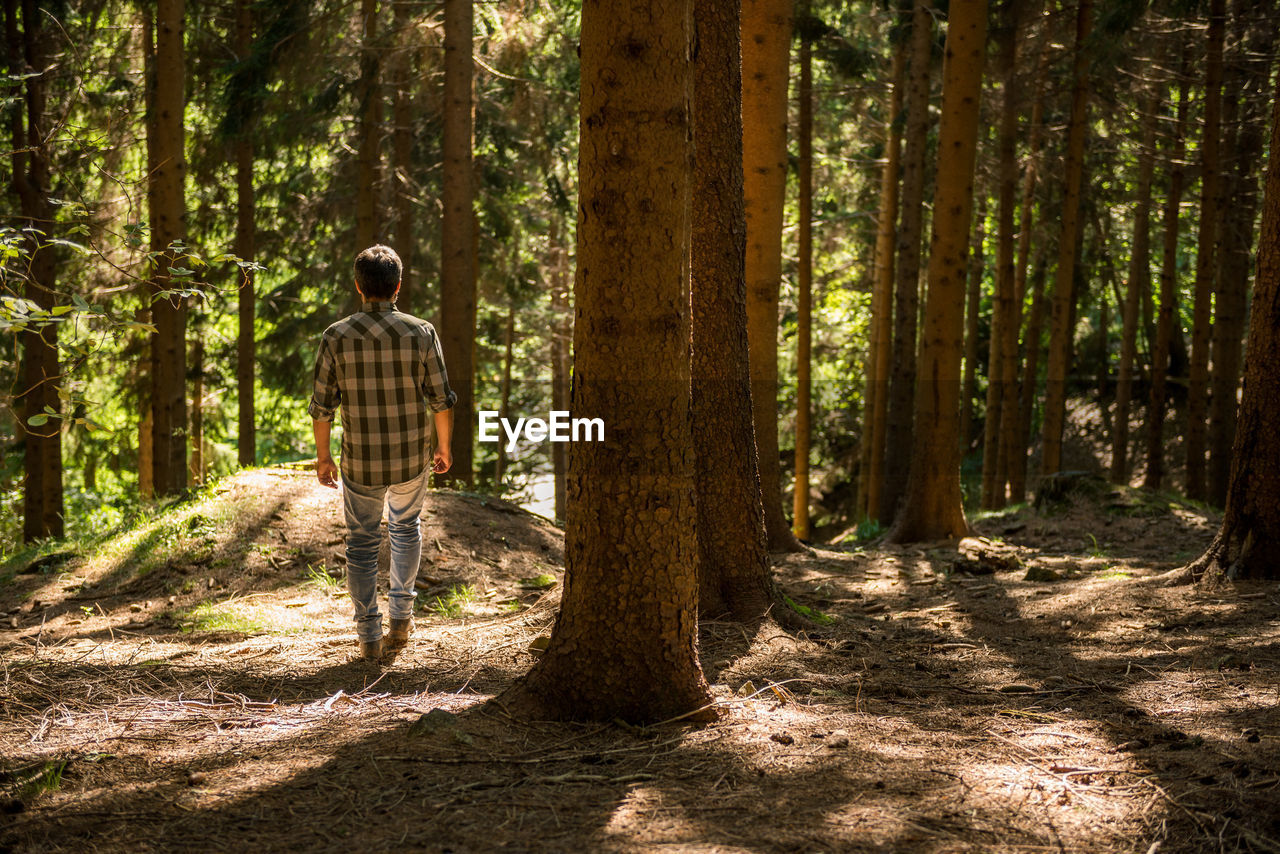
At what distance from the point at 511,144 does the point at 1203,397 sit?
11486mm

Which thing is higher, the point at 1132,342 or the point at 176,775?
the point at 1132,342

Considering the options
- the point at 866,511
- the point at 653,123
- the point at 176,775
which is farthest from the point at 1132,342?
the point at 176,775

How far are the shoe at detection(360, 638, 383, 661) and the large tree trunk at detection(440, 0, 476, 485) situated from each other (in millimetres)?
5571

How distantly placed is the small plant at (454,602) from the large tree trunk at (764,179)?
2486mm

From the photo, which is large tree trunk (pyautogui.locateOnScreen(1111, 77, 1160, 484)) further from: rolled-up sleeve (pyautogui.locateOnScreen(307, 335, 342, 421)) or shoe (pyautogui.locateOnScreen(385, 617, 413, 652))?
rolled-up sleeve (pyautogui.locateOnScreen(307, 335, 342, 421))

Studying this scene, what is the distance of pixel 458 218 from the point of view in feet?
35.5

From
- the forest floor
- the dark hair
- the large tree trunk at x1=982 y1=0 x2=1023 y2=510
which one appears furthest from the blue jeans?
the large tree trunk at x1=982 y1=0 x2=1023 y2=510

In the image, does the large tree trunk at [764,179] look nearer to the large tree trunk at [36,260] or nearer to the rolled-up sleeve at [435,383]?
the rolled-up sleeve at [435,383]

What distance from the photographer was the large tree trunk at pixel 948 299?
9.52 m

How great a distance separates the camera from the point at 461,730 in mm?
3508

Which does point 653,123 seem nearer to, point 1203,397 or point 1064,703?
point 1064,703

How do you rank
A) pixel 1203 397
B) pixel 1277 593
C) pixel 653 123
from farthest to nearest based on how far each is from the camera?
pixel 1203 397, pixel 1277 593, pixel 653 123

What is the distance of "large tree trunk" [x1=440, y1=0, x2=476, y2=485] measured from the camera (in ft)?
34.7

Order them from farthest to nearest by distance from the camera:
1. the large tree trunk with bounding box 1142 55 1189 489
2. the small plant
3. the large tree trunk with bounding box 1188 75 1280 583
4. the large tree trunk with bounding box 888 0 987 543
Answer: the large tree trunk with bounding box 1142 55 1189 489 < the large tree trunk with bounding box 888 0 987 543 < the small plant < the large tree trunk with bounding box 1188 75 1280 583
